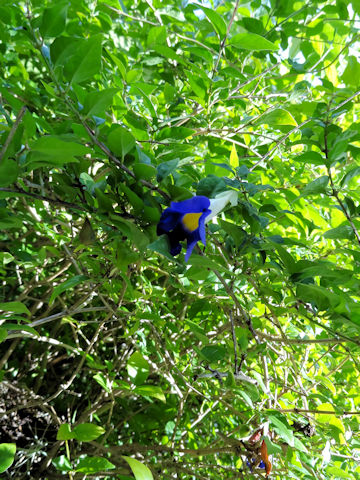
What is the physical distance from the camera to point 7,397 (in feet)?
3.93

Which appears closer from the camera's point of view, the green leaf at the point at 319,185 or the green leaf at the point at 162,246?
the green leaf at the point at 162,246

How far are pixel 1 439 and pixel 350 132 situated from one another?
1.17m

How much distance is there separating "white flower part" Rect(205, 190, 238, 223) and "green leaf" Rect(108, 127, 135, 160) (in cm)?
11

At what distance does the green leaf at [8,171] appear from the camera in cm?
42

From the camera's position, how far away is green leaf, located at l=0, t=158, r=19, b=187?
42 centimetres

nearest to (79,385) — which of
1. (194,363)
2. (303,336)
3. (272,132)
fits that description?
(194,363)

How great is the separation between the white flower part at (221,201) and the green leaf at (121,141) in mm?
109

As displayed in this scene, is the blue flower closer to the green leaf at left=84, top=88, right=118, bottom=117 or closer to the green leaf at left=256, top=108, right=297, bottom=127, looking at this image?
the green leaf at left=84, top=88, right=118, bottom=117

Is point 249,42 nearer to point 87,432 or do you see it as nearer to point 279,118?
point 279,118

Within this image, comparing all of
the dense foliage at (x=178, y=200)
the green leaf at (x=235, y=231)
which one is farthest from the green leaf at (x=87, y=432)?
the green leaf at (x=235, y=231)

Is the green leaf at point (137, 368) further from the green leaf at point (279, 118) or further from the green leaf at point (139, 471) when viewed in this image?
the green leaf at point (279, 118)

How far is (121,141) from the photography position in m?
0.47

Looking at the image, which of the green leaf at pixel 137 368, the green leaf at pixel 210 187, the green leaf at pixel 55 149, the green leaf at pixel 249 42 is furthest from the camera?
the green leaf at pixel 137 368

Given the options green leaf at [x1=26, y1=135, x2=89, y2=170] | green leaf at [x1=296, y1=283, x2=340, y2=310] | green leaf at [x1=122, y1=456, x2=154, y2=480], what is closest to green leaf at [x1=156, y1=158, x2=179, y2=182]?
green leaf at [x1=26, y1=135, x2=89, y2=170]
